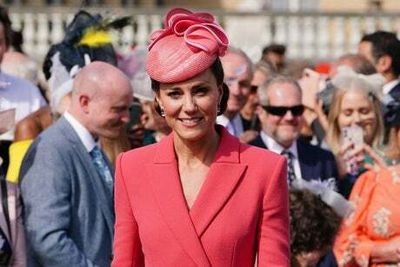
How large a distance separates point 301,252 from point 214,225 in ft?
5.89

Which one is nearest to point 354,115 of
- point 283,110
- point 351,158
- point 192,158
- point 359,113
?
point 359,113

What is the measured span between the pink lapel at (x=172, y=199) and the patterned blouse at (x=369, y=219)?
243cm

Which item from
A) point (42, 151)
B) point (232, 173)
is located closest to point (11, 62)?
point (42, 151)

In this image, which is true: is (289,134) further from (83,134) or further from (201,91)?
(201,91)

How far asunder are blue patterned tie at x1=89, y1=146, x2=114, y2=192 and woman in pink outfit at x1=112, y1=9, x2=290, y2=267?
2.04 m

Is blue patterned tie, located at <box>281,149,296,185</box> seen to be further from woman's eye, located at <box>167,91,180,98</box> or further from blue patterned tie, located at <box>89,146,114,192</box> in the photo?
woman's eye, located at <box>167,91,180,98</box>

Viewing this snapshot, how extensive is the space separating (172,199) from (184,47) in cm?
56

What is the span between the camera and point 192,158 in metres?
6.50

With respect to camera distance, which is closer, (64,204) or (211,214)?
(211,214)

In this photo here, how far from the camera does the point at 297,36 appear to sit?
32219 mm

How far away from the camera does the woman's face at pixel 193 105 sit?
6.35 m

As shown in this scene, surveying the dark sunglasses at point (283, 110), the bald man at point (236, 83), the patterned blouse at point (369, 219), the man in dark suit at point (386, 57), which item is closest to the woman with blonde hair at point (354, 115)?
the dark sunglasses at point (283, 110)

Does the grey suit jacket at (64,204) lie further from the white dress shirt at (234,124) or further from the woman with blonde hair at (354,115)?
the woman with blonde hair at (354,115)

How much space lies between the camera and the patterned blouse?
344 inches
